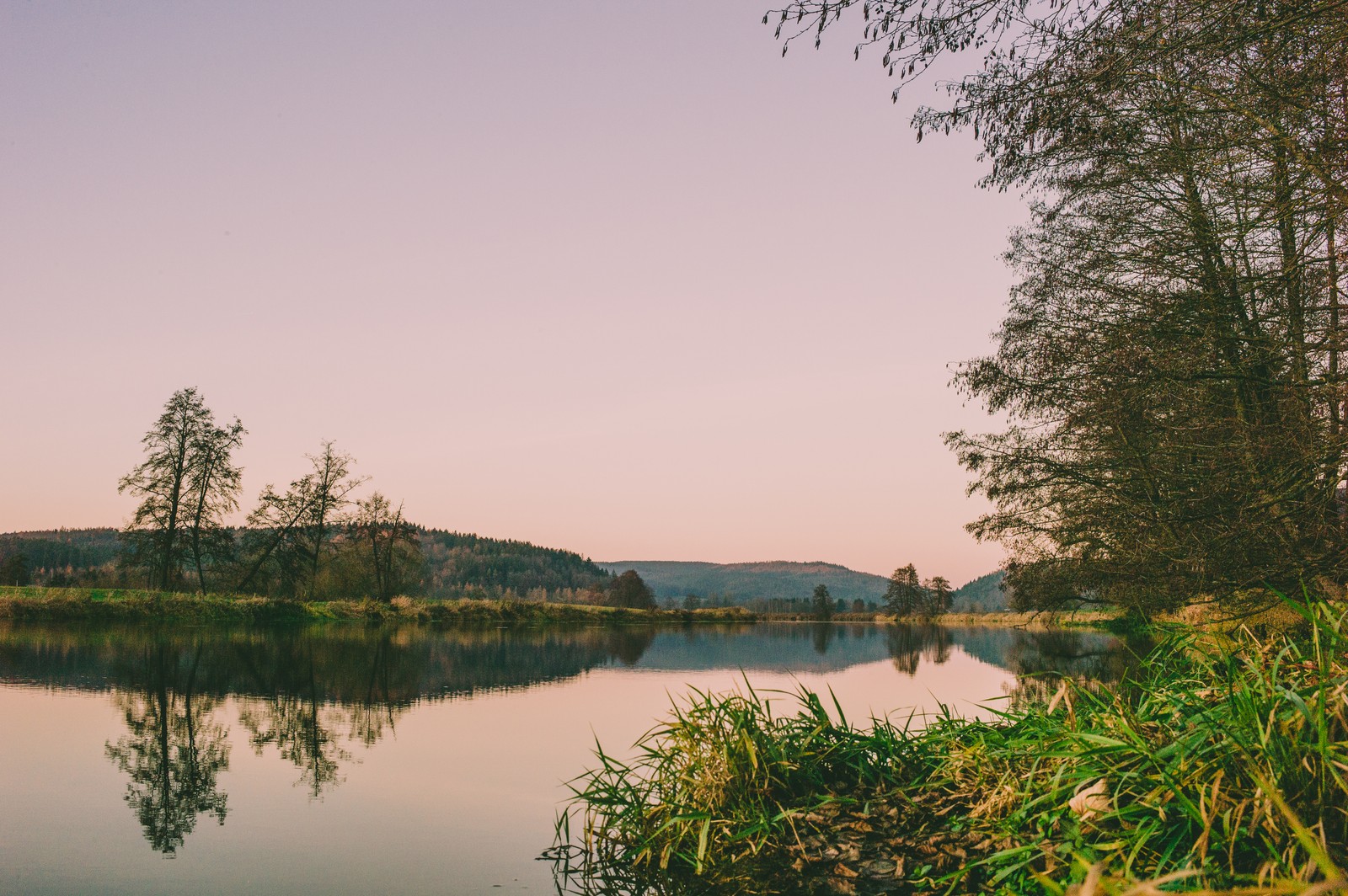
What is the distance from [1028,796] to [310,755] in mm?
6931

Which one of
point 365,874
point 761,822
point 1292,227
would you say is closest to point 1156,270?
point 1292,227

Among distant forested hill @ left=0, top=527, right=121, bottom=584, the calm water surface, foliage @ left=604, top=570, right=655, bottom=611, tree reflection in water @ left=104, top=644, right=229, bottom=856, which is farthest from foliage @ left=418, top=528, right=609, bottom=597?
tree reflection in water @ left=104, top=644, right=229, bottom=856

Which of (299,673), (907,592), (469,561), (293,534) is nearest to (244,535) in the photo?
(293,534)

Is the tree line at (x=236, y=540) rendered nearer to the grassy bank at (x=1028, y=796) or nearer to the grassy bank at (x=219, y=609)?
the grassy bank at (x=219, y=609)

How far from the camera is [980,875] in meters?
4.12

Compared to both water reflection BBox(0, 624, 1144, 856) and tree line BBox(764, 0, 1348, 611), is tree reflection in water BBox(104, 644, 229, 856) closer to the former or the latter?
water reflection BBox(0, 624, 1144, 856)

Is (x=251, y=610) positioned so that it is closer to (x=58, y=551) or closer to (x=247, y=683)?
(x=247, y=683)

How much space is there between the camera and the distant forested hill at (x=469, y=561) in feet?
374

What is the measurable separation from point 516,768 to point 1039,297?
1595 centimetres

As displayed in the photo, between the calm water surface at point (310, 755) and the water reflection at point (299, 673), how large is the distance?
54 mm

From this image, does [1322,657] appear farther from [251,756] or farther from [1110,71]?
[251,756]

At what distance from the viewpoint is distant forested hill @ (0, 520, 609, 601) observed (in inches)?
4488

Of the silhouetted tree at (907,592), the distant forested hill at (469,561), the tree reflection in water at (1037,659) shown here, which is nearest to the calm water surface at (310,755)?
the tree reflection in water at (1037,659)

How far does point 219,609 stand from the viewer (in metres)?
31.5
